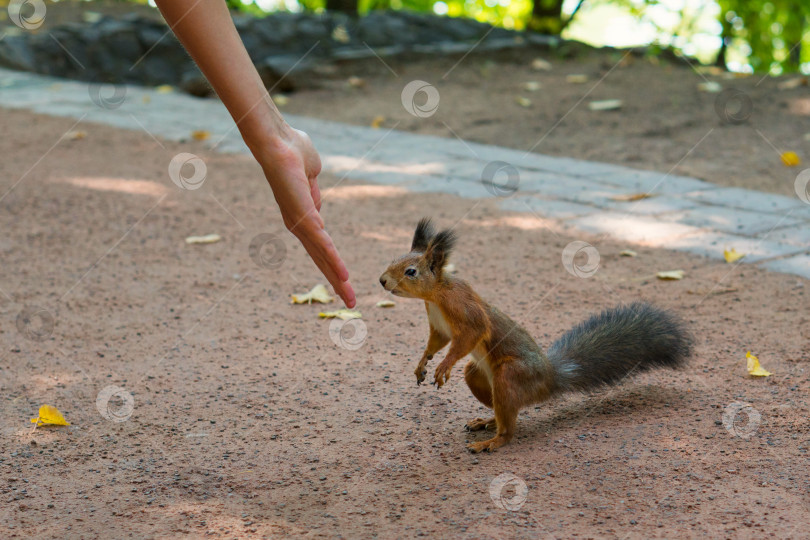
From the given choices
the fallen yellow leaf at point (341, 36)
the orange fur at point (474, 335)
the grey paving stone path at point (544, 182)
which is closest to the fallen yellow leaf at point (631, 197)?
the grey paving stone path at point (544, 182)

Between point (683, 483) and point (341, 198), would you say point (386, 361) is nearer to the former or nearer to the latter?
point (683, 483)

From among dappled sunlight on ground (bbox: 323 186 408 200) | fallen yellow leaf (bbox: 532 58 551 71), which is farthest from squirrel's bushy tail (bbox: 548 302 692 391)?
fallen yellow leaf (bbox: 532 58 551 71)

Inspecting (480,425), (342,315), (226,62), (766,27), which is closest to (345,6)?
(766,27)

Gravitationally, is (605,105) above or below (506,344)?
below

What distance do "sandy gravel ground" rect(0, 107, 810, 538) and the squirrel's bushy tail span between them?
154 millimetres

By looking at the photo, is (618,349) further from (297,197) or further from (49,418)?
(49,418)

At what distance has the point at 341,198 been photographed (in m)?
6.19

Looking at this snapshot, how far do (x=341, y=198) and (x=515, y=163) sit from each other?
5.15ft

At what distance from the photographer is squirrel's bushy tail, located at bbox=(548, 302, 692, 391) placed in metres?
3.04

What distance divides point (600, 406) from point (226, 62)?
1.81 metres

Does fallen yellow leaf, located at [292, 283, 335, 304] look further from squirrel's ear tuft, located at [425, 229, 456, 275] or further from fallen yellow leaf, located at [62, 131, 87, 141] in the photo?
fallen yellow leaf, located at [62, 131, 87, 141]

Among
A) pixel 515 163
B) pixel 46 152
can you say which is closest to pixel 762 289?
pixel 515 163

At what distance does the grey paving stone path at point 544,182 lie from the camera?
502 centimetres

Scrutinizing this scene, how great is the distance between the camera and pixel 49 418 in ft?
10.2
